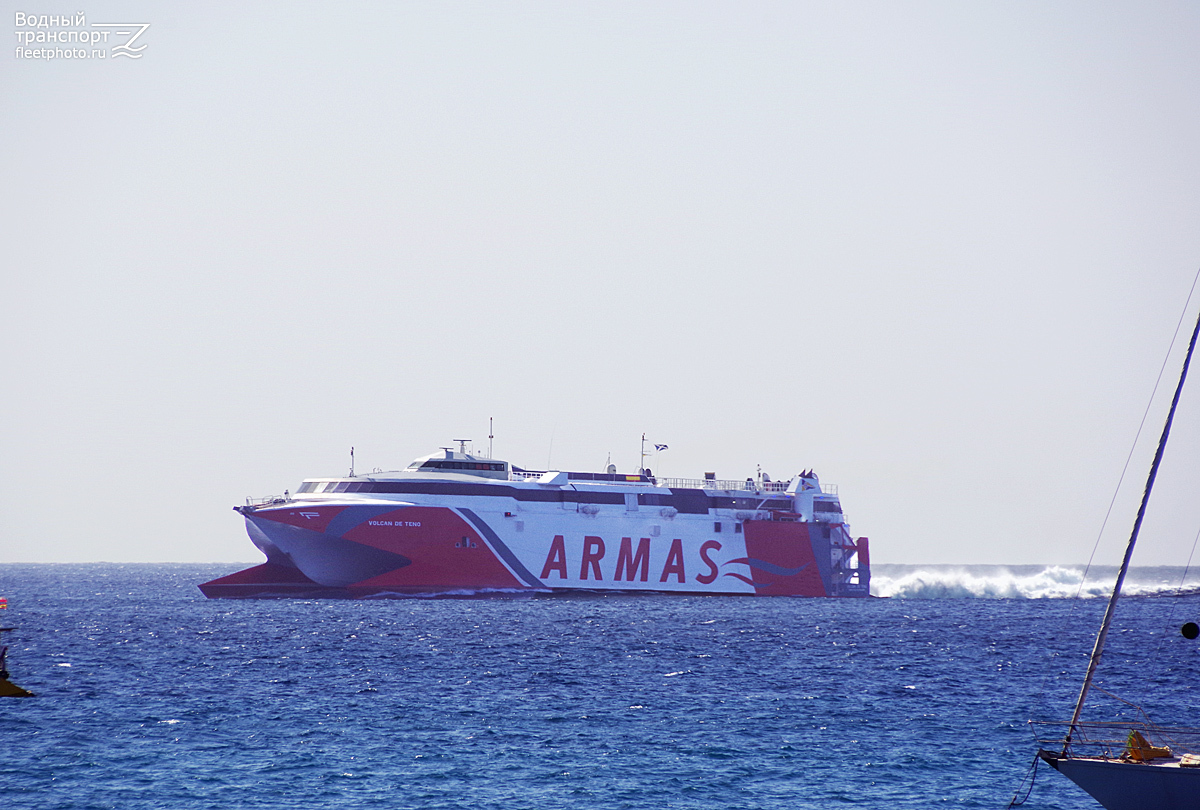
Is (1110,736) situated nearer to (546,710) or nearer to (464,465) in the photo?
(546,710)

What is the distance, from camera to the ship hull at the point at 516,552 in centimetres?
5912

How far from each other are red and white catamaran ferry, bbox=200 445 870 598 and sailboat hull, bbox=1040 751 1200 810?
44728mm

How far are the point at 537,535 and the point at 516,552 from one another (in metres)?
1.56

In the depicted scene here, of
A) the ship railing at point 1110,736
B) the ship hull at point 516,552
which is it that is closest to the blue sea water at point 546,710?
the ship railing at point 1110,736

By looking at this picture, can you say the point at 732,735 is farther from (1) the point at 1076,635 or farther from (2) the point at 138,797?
(1) the point at 1076,635

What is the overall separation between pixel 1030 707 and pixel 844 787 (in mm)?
12298

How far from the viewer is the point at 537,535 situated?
2498 inches

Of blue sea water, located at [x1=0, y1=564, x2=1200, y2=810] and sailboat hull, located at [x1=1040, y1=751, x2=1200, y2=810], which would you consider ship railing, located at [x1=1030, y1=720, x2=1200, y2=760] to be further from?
blue sea water, located at [x1=0, y1=564, x2=1200, y2=810]

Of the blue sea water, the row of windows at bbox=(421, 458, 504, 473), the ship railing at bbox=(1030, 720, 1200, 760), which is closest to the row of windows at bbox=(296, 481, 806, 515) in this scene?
the row of windows at bbox=(421, 458, 504, 473)

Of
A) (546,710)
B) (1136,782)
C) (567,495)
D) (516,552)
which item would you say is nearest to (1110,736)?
(1136,782)

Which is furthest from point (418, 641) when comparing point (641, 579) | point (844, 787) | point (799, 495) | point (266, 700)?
point (799, 495)

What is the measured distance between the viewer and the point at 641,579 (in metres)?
66.1

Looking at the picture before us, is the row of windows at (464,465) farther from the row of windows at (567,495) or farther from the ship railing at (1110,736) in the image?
the ship railing at (1110,736)

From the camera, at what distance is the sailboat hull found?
17.7 metres
